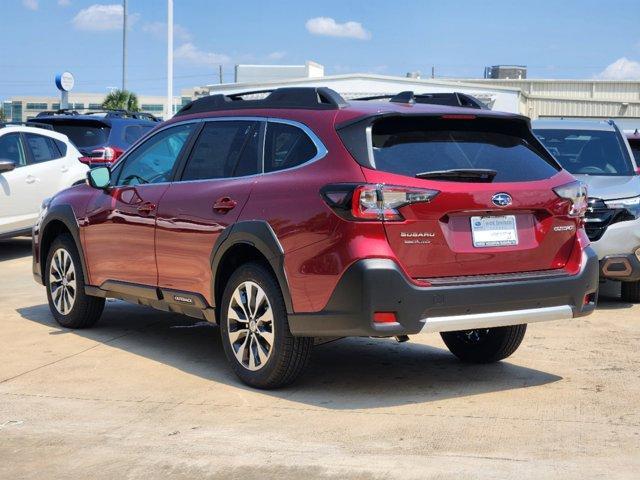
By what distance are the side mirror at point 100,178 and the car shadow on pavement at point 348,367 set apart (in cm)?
122

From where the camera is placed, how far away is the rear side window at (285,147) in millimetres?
6059

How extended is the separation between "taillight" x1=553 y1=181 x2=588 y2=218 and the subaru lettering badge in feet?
1.33

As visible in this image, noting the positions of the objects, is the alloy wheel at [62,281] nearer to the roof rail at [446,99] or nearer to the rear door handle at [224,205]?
the rear door handle at [224,205]

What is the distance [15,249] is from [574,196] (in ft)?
33.2

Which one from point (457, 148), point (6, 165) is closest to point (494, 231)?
point (457, 148)

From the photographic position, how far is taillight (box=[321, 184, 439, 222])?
5.48 metres

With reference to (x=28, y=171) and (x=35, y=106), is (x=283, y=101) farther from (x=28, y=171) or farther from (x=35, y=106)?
(x=35, y=106)

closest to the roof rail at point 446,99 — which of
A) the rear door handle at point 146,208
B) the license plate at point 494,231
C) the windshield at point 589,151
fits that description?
the license plate at point 494,231

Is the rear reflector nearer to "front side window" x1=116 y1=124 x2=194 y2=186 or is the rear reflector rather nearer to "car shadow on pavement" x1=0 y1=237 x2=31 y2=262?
"front side window" x1=116 y1=124 x2=194 y2=186

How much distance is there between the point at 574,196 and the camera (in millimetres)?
6180

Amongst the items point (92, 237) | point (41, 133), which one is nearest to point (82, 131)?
point (41, 133)

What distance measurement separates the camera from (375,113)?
5.83 metres

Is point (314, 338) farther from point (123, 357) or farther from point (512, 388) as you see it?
point (123, 357)

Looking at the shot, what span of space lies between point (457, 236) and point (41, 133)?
9.34m
